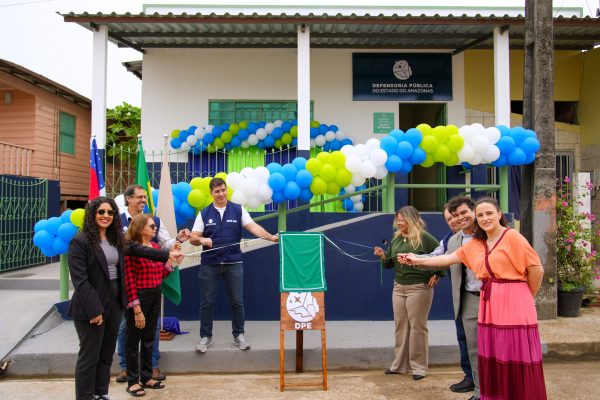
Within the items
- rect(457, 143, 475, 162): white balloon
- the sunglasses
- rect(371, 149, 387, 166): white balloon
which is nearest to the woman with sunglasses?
the sunglasses

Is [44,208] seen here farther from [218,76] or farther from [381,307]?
[381,307]

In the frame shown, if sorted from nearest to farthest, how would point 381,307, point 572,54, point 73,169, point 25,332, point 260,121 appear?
point 25,332 → point 381,307 → point 260,121 → point 572,54 → point 73,169

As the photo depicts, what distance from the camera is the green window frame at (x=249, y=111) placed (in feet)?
32.8

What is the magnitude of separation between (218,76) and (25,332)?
5.84 metres

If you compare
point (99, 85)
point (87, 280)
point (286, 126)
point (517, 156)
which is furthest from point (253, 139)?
point (87, 280)

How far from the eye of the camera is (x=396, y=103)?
1012 cm

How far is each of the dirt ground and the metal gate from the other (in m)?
4.48

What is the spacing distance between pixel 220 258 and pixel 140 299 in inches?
43.4

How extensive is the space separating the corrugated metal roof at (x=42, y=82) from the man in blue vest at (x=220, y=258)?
7437 mm

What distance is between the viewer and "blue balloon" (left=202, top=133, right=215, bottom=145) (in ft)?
31.3

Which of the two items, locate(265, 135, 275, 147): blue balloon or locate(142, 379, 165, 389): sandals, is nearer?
locate(142, 379, 165, 389): sandals

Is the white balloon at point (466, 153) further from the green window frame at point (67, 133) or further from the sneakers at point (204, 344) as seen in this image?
the green window frame at point (67, 133)

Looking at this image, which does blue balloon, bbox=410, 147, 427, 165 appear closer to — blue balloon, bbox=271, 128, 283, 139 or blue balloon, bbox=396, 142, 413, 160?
blue balloon, bbox=396, 142, 413, 160

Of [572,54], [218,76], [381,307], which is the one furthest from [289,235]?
[572,54]
